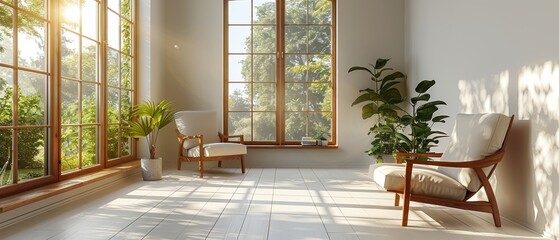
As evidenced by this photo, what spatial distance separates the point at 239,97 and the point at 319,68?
1.40m

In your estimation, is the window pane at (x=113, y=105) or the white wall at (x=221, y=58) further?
the white wall at (x=221, y=58)

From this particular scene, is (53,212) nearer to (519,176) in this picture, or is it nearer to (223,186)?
(223,186)

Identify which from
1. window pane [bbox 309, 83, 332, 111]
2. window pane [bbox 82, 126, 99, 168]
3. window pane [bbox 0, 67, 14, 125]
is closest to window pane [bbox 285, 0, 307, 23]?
window pane [bbox 309, 83, 332, 111]

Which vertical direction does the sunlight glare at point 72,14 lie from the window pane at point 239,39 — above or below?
below

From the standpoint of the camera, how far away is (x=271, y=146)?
23.6 feet

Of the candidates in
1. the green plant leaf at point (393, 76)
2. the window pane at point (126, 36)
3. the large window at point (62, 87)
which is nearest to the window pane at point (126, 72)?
the large window at point (62, 87)

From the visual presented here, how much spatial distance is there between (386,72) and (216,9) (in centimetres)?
291

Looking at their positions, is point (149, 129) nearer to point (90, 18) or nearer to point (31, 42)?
point (90, 18)

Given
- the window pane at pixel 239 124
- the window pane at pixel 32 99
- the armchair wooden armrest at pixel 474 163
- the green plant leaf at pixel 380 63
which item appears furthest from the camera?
the window pane at pixel 239 124

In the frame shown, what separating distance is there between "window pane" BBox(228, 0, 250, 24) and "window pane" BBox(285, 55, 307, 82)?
959 mm

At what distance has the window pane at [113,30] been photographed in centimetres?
563

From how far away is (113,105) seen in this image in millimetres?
5730

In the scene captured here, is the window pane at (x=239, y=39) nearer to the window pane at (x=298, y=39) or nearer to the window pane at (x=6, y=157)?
the window pane at (x=298, y=39)

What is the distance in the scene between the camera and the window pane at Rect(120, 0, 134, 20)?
6078 mm
